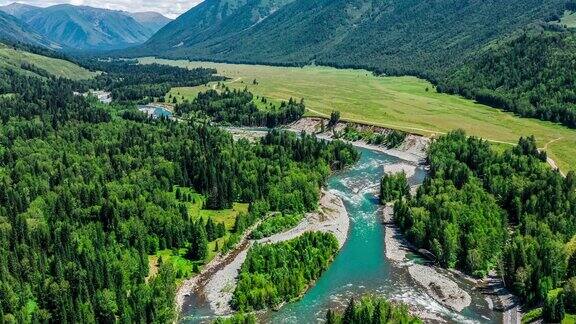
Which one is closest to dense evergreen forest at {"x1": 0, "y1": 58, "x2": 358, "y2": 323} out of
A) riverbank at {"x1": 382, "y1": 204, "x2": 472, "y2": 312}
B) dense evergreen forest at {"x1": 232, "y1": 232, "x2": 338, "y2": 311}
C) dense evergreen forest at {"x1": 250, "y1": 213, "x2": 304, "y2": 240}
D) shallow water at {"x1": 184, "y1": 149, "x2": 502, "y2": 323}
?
dense evergreen forest at {"x1": 250, "y1": 213, "x2": 304, "y2": 240}

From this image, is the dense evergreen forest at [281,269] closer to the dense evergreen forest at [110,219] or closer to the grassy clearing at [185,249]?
the grassy clearing at [185,249]

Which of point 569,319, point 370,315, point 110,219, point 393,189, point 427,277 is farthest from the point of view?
point 393,189

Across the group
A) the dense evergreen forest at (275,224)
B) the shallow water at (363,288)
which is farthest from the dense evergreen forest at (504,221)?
the dense evergreen forest at (275,224)

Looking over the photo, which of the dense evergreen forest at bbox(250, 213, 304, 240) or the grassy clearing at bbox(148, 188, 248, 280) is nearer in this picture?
the grassy clearing at bbox(148, 188, 248, 280)

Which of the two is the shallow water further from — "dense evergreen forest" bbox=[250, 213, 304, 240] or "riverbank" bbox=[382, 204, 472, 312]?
"dense evergreen forest" bbox=[250, 213, 304, 240]

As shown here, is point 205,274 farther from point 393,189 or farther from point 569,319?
point 393,189

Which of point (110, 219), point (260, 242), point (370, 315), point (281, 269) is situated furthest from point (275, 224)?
point (370, 315)
